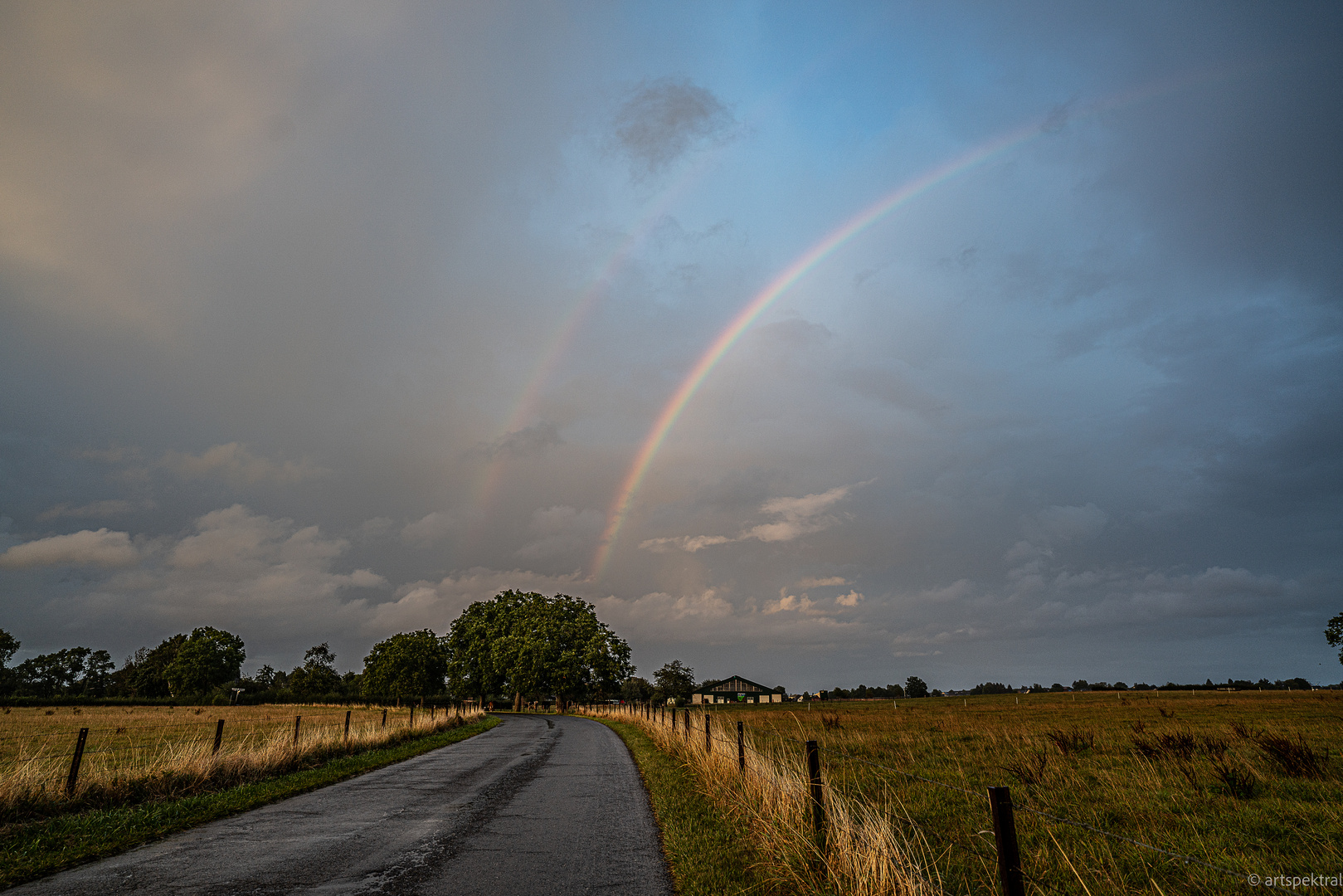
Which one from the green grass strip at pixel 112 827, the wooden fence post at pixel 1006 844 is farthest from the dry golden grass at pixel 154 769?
the wooden fence post at pixel 1006 844

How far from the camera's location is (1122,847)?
30.6 ft

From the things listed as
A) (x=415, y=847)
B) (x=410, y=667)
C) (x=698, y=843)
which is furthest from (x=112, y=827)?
(x=410, y=667)

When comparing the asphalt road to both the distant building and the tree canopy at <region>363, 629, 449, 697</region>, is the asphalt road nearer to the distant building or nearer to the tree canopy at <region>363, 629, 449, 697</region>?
the tree canopy at <region>363, 629, 449, 697</region>

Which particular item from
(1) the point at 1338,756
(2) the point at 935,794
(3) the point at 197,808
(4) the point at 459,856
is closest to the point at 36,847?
(3) the point at 197,808

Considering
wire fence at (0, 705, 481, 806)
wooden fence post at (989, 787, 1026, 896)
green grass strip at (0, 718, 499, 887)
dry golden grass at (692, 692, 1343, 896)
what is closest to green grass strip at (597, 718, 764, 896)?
dry golden grass at (692, 692, 1343, 896)

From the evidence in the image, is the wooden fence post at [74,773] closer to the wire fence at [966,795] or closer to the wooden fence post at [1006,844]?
the wire fence at [966,795]

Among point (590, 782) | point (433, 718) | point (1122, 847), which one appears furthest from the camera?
point (433, 718)

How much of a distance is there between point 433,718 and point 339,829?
1118 inches

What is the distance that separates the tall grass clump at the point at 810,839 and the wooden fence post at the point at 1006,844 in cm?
122

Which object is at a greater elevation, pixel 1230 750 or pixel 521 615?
pixel 521 615

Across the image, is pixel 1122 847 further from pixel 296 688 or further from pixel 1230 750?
pixel 296 688

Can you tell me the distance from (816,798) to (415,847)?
5.13m

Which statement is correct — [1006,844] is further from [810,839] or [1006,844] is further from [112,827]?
[112,827]

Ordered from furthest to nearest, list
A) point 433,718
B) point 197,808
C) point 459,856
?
1. point 433,718
2. point 197,808
3. point 459,856
